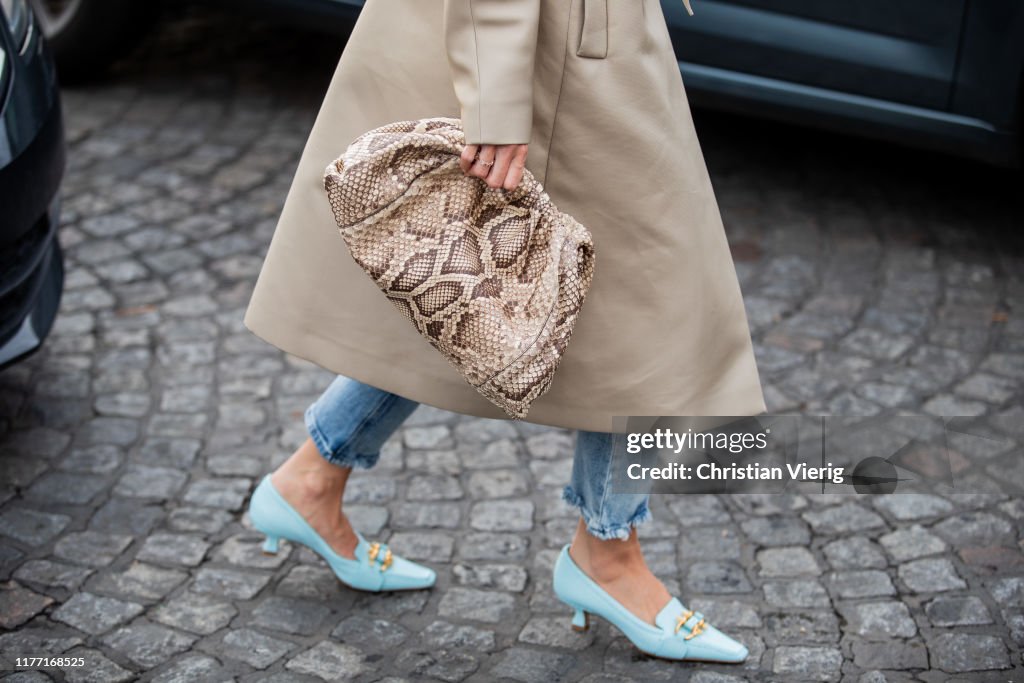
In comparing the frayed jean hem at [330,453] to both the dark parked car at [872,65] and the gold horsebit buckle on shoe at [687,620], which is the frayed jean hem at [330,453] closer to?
the gold horsebit buckle on shoe at [687,620]

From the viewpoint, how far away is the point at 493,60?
5.90 ft

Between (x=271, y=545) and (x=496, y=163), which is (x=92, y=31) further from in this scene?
(x=496, y=163)

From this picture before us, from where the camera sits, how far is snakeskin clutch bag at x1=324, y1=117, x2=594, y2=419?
1.81 metres

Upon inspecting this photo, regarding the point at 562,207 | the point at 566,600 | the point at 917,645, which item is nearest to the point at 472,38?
the point at 562,207

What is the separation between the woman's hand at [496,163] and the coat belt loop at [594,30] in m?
0.19

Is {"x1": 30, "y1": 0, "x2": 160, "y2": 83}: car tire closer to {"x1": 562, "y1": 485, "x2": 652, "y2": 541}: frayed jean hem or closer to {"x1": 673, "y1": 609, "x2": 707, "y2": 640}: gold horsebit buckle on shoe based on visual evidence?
{"x1": 562, "y1": 485, "x2": 652, "y2": 541}: frayed jean hem

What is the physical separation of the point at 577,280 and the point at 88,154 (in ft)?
10.5

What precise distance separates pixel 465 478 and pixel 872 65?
1903mm

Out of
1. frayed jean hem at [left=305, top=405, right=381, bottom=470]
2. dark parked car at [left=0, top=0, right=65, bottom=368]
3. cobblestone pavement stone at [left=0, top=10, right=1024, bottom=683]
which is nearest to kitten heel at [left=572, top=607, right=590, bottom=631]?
cobblestone pavement stone at [left=0, top=10, right=1024, bottom=683]

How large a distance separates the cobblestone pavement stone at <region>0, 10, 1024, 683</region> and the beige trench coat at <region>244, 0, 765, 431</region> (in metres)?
0.66

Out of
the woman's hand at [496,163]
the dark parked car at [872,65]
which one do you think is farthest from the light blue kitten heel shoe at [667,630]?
the dark parked car at [872,65]

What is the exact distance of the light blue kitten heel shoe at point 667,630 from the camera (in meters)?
2.39

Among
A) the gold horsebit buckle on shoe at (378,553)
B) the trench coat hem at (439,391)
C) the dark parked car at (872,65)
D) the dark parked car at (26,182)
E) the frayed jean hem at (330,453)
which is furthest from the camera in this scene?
the dark parked car at (872,65)

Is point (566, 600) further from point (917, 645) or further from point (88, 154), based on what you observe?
point (88, 154)
